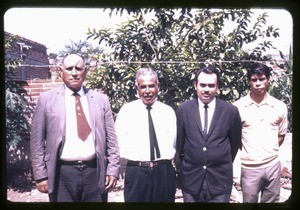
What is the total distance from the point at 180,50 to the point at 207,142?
71 cm

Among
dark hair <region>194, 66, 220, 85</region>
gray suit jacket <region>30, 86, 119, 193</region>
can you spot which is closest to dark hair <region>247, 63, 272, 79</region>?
dark hair <region>194, 66, 220, 85</region>

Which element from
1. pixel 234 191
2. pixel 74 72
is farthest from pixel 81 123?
pixel 234 191

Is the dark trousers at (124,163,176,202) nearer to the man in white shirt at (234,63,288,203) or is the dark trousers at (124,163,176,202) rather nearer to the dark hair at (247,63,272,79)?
the man in white shirt at (234,63,288,203)

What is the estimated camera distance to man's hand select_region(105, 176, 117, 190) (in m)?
3.00

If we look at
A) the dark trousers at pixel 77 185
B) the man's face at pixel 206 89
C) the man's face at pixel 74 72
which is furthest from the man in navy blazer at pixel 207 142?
the man's face at pixel 74 72

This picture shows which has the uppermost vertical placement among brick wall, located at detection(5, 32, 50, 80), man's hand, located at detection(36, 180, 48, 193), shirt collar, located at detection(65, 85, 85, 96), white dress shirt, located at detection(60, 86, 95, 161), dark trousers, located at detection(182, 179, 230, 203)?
brick wall, located at detection(5, 32, 50, 80)

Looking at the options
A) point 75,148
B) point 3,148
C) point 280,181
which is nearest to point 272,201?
point 280,181

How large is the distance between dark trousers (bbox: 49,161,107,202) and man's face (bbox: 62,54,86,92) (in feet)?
1.96

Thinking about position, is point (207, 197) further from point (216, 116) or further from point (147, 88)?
point (147, 88)

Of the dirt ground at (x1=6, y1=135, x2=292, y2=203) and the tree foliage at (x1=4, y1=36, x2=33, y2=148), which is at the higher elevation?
the tree foliage at (x1=4, y1=36, x2=33, y2=148)

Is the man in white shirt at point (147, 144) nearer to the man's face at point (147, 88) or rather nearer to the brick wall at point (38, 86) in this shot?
the man's face at point (147, 88)

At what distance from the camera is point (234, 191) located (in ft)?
9.95

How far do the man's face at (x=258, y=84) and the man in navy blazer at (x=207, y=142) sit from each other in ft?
0.69

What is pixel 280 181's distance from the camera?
303 centimetres
